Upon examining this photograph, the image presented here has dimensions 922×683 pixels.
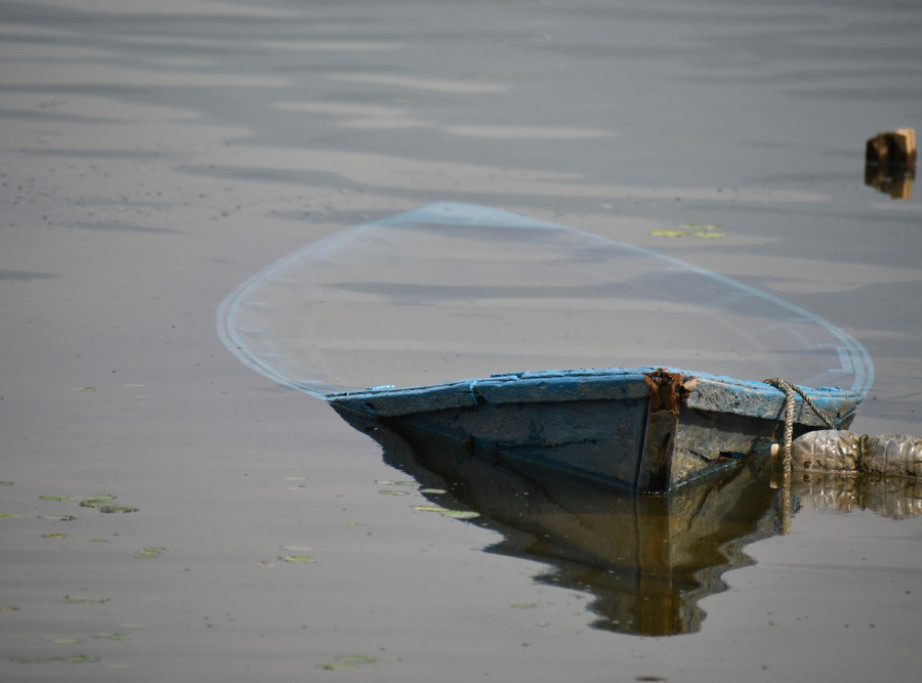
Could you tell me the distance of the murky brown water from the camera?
520cm

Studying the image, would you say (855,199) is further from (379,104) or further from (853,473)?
(853,473)

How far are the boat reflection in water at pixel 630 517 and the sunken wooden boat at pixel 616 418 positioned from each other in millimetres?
86

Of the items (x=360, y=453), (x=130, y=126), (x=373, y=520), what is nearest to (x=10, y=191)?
(x=130, y=126)

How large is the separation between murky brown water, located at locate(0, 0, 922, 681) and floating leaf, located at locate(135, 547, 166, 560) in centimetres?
4

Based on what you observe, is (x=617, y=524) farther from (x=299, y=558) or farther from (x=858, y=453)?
(x=858, y=453)

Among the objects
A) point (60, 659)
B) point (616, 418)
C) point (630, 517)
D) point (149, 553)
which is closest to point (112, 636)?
point (60, 659)

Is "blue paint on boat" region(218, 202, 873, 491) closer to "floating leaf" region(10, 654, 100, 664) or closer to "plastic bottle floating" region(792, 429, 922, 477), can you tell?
"plastic bottle floating" region(792, 429, 922, 477)

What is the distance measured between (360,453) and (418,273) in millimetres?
4222

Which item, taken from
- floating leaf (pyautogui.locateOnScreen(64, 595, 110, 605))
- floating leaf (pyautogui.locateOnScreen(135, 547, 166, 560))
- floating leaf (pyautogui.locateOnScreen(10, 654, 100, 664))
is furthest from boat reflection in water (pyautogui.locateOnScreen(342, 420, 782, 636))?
floating leaf (pyautogui.locateOnScreen(10, 654, 100, 664))

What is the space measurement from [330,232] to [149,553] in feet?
24.2

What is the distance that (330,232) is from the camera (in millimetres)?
12953

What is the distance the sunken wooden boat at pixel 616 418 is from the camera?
647cm

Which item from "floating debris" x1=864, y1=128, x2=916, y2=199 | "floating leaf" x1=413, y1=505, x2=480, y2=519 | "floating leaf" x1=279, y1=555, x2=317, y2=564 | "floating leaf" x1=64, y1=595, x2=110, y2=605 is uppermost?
"floating debris" x1=864, y1=128, x2=916, y2=199

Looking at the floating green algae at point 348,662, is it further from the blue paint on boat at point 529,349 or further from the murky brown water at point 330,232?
the blue paint on boat at point 529,349
